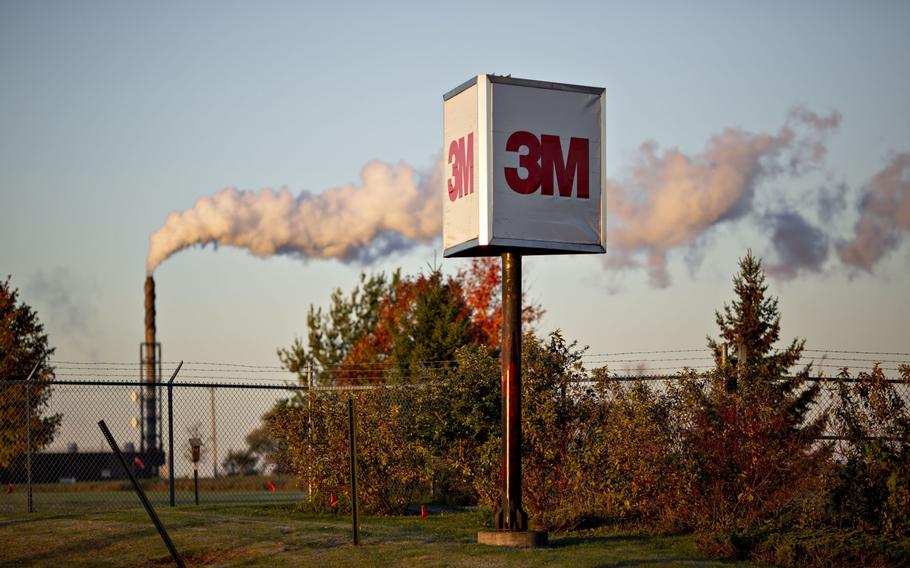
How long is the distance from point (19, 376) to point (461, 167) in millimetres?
26386

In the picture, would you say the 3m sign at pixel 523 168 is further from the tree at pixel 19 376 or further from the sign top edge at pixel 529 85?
the tree at pixel 19 376

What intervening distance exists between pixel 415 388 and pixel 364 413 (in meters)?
1.03

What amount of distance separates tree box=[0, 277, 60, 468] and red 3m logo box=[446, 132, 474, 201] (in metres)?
20.9

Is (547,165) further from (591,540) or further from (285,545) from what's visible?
(285,545)

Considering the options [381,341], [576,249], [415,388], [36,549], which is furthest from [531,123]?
[381,341]

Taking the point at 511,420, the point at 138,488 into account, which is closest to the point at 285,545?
the point at 138,488

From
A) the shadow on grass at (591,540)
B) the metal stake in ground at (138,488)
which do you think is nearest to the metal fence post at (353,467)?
the metal stake in ground at (138,488)

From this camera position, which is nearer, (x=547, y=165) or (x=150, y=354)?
(x=547, y=165)

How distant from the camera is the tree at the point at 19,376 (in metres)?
33.2

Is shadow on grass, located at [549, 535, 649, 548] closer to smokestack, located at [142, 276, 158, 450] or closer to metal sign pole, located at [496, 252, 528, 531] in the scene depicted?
metal sign pole, located at [496, 252, 528, 531]

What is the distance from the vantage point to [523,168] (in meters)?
15.1

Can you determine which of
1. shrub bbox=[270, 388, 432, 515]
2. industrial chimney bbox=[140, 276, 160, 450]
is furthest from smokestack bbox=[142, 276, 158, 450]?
shrub bbox=[270, 388, 432, 515]

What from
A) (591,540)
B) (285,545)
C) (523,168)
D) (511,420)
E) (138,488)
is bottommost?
(591,540)

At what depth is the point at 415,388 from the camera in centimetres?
2028
